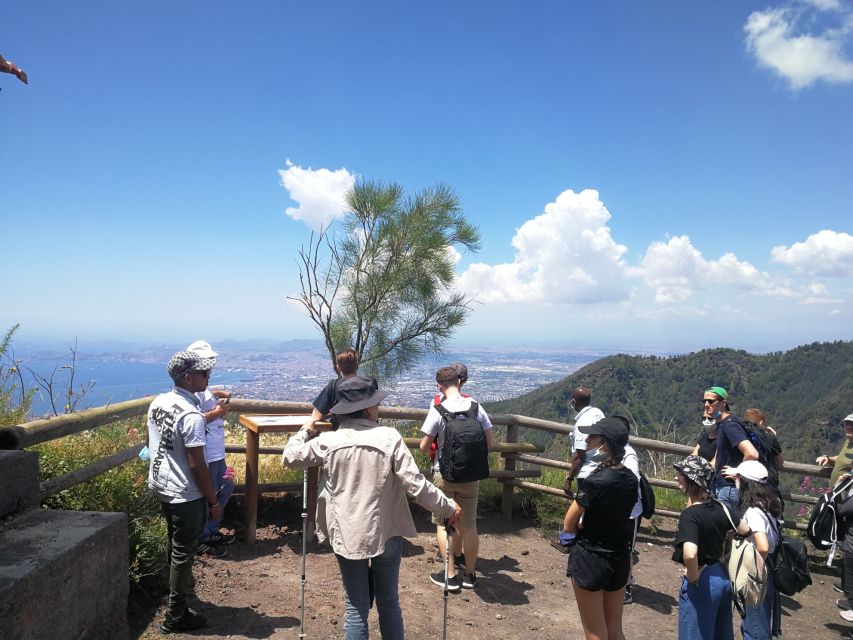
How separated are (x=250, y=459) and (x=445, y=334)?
184 inches

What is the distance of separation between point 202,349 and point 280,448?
7.89ft

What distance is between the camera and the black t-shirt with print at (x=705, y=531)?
306 centimetres

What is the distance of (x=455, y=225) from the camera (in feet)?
29.8

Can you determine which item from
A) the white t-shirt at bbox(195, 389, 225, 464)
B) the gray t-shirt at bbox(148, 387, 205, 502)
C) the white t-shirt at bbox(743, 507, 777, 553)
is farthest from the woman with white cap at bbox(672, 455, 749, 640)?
the white t-shirt at bbox(195, 389, 225, 464)

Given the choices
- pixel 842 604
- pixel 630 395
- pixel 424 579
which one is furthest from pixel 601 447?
pixel 630 395

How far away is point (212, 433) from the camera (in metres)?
4.61

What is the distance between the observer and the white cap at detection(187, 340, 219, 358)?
3492 millimetres

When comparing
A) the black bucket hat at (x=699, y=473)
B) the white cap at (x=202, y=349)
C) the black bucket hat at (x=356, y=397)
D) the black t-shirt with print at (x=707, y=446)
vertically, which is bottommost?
the black t-shirt with print at (x=707, y=446)

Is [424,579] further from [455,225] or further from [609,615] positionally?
[455,225]

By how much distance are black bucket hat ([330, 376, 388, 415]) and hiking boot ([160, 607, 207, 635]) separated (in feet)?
6.20

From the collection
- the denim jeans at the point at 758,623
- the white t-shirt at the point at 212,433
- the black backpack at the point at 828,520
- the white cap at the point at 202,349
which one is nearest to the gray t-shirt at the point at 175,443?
the white cap at the point at 202,349

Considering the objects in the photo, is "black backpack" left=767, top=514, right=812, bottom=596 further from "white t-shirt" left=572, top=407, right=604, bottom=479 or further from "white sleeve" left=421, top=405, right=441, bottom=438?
"white sleeve" left=421, top=405, right=441, bottom=438

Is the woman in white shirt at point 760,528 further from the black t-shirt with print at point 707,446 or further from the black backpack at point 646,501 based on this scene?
the black t-shirt with print at point 707,446

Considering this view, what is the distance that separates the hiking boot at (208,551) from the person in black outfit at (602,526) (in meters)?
3.22
